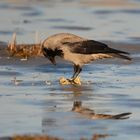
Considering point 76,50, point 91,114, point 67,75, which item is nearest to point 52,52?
point 76,50

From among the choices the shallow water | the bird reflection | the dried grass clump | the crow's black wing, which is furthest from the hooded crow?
the bird reflection

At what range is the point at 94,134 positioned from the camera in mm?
9633

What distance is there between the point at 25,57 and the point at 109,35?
10.7ft

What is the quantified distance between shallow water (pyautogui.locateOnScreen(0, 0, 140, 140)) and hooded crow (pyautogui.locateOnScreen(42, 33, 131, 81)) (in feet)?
0.99

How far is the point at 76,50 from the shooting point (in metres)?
13.6

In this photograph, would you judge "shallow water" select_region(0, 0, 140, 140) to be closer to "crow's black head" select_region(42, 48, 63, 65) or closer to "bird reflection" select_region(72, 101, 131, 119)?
"bird reflection" select_region(72, 101, 131, 119)

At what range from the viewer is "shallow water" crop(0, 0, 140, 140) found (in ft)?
33.3

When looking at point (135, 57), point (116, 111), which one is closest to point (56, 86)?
point (116, 111)

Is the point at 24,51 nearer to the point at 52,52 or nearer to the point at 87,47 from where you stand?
the point at 52,52

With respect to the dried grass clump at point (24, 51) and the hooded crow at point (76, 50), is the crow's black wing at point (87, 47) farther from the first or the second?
the dried grass clump at point (24, 51)

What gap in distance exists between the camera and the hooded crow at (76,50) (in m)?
13.5

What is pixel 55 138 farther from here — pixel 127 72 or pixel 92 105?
pixel 127 72

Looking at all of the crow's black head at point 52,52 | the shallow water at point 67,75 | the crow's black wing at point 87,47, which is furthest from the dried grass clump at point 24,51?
the crow's black wing at point 87,47

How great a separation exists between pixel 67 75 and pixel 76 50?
0.76 metres
